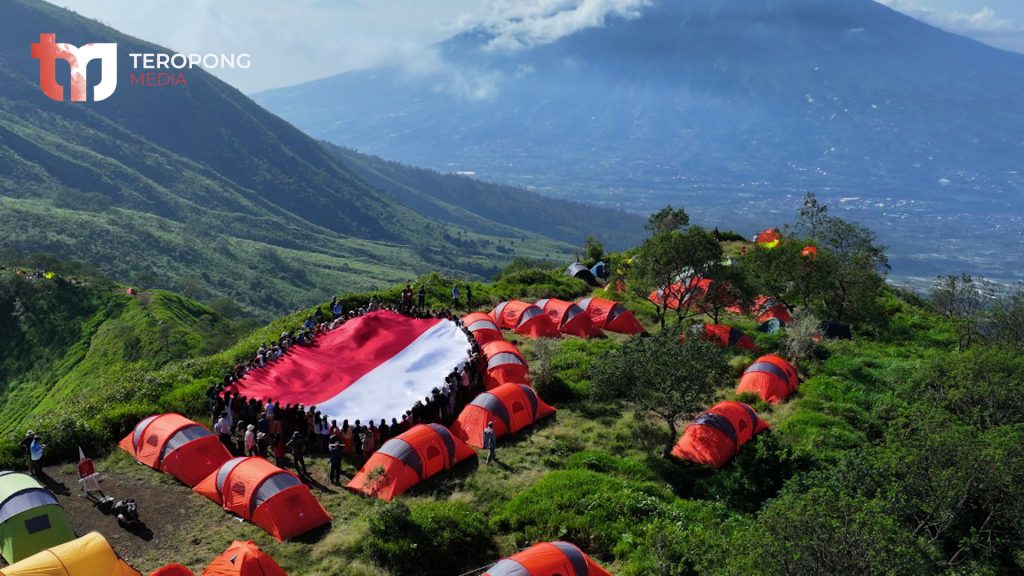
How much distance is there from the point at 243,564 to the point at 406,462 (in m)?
6.18

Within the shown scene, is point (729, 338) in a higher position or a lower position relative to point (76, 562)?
higher

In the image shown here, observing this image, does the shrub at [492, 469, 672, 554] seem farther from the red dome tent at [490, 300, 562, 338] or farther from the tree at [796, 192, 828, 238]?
the tree at [796, 192, 828, 238]

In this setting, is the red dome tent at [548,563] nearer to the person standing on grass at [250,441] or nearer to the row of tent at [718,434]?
the row of tent at [718,434]

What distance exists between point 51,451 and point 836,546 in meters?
22.0

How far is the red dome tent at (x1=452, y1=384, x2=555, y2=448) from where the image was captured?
2322 centimetres

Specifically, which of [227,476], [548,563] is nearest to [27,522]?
[227,476]

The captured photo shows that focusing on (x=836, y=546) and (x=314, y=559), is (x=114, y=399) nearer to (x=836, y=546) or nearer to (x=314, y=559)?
(x=314, y=559)

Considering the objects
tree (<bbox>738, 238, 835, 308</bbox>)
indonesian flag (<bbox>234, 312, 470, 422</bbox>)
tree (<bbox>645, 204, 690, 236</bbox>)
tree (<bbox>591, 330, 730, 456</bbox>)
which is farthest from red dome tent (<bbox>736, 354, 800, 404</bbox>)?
tree (<bbox>645, 204, 690, 236</bbox>)

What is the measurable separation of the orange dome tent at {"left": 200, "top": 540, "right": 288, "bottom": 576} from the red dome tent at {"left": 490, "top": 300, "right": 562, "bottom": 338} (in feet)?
73.1

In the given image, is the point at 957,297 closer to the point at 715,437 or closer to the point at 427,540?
the point at 715,437

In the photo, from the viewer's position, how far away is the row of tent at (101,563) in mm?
13500

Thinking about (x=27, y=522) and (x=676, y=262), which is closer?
(x=27, y=522)

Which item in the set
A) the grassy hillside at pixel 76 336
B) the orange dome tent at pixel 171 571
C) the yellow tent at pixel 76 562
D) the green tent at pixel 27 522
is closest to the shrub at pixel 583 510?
the orange dome tent at pixel 171 571

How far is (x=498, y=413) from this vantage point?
23484 mm
